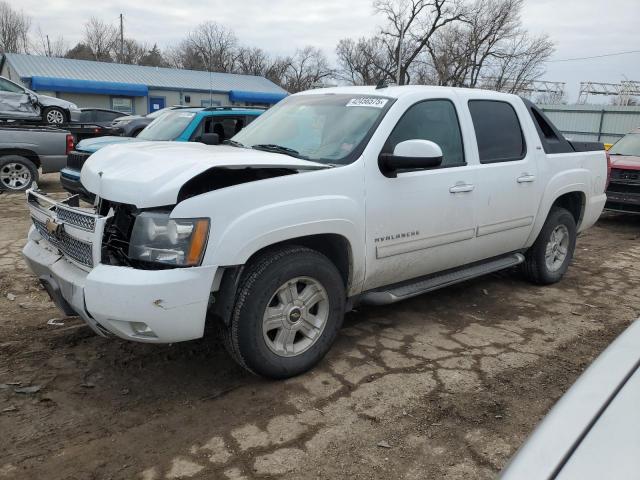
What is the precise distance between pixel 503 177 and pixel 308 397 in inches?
100

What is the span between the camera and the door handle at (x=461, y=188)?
13.5ft

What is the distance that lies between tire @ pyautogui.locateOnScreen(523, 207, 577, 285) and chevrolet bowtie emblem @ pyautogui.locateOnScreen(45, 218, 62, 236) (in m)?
4.25

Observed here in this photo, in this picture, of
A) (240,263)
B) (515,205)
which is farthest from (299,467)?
(515,205)

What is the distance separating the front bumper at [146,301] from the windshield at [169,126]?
20.0 feet

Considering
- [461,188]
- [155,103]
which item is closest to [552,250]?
[461,188]

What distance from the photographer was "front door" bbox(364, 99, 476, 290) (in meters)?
3.67

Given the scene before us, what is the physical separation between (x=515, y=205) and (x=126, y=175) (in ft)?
10.7

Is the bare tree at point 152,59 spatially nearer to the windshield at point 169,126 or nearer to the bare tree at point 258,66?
the bare tree at point 258,66

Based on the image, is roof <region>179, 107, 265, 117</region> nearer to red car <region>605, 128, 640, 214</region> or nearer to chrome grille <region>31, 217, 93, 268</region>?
chrome grille <region>31, 217, 93, 268</region>

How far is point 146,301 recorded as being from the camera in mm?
2764

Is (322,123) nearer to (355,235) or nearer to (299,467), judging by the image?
(355,235)

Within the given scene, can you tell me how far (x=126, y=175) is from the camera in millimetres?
3084

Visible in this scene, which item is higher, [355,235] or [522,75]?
[522,75]

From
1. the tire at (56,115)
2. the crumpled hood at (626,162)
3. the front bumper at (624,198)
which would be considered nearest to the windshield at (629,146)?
the crumpled hood at (626,162)
